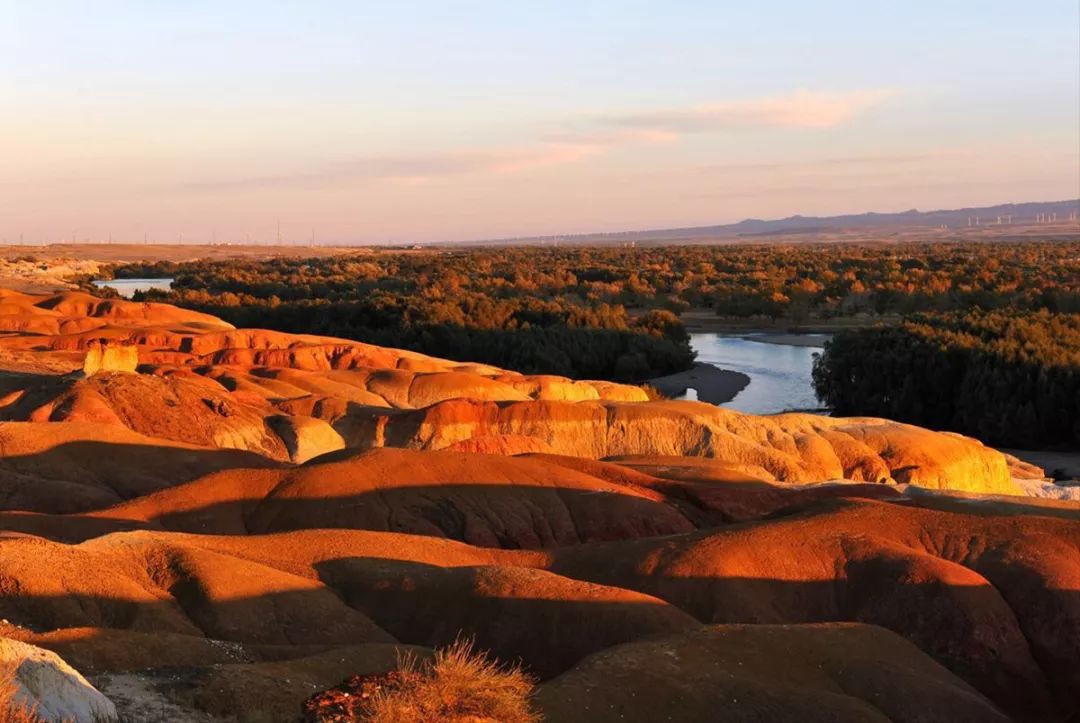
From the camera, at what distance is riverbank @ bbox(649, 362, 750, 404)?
66.1 meters

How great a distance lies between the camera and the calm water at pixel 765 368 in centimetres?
6425

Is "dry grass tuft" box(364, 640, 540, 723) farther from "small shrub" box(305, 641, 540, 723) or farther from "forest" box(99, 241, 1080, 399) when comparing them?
"forest" box(99, 241, 1080, 399)

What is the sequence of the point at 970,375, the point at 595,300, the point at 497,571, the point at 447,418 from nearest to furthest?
1. the point at 497,571
2. the point at 447,418
3. the point at 970,375
4. the point at 595,300

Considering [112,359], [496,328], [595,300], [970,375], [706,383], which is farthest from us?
[595,300]

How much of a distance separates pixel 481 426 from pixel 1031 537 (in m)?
20.3

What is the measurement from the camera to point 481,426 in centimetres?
3928

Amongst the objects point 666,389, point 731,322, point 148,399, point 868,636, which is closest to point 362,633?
point 868,636

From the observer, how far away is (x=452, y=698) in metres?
11.5

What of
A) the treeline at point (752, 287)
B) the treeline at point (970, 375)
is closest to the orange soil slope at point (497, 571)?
the treeline at point (970, 375)

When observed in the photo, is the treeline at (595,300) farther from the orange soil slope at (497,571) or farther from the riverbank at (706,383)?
the orange soil slope at (497,571)

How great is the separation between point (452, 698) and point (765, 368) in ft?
226

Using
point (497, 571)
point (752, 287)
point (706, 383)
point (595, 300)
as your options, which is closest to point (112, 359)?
point (497, 571)

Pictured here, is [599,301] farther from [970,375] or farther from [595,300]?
[970,375]

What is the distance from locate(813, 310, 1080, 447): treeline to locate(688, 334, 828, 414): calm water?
2.60 meters
